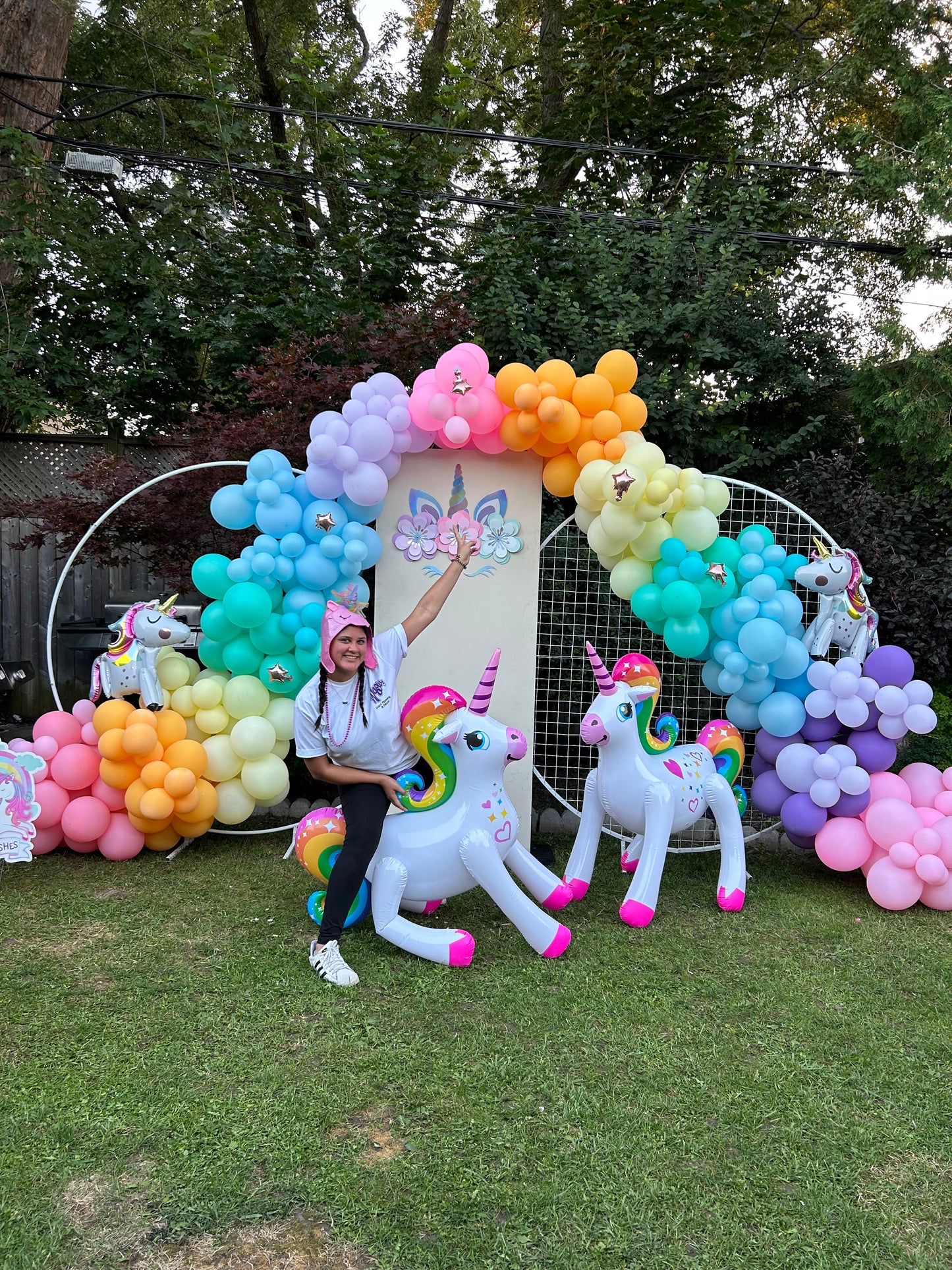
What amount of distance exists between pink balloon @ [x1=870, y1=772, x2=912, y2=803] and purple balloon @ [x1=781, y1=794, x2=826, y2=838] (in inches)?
9.7

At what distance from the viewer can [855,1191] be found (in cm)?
224

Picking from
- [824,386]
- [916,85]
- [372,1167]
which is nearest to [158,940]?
[372,1167]

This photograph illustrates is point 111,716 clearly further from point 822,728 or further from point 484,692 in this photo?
point 822,728

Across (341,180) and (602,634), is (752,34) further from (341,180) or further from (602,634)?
(602,634)

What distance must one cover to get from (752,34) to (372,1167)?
947 cm

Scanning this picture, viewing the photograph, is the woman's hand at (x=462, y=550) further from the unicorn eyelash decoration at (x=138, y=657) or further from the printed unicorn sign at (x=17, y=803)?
the printed unicorn sign at (x=17, y=803)

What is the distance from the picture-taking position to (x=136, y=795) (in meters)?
4.25

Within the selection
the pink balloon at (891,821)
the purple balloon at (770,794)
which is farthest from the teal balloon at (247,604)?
the pink balloon at (891,821)

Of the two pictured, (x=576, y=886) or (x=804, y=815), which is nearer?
(x=576, y=886)

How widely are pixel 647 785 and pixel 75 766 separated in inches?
108

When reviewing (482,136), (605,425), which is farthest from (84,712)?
(482,136)

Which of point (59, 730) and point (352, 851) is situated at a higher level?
point (59, 730)

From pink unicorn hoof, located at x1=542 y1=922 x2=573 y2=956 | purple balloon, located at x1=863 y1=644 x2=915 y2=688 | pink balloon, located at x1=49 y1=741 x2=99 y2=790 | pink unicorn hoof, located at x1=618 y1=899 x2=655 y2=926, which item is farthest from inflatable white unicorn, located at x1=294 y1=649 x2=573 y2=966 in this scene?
purple balloon, located at x1=863 y1=644 x2=915 y2=688

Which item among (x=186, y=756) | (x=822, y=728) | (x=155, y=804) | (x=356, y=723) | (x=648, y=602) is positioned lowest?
(x=155, y=804)
